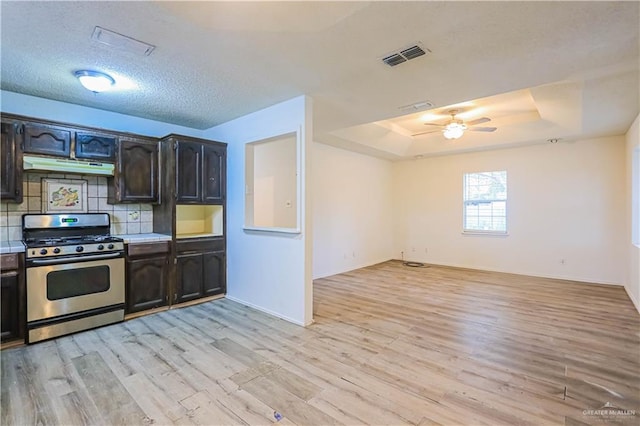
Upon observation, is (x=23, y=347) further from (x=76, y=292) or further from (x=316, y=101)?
(x=316, y=101)

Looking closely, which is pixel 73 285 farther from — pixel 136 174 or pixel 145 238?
pixel 136 174

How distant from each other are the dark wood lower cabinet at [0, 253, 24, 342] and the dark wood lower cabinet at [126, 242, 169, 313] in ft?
3.00

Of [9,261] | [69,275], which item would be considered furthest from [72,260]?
[9,261]

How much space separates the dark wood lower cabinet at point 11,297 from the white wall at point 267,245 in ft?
7.20

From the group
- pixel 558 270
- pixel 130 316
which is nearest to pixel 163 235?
pixel 130 316

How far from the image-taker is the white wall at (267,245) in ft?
11.2

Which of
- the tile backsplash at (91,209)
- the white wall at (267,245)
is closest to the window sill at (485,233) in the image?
the white wall at (267,245)

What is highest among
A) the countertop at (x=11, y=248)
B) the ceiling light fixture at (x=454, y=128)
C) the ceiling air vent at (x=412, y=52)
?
the ceiling light fixture at (x=454, y=128)

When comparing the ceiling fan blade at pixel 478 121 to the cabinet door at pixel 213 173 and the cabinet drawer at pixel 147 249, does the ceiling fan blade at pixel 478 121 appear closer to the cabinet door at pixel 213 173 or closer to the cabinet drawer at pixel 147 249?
the cabinet door at pixel 213 173

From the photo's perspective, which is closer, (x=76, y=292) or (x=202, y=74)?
(x=202, y=74)

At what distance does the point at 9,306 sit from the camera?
111 inches

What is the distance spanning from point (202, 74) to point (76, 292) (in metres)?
2.62

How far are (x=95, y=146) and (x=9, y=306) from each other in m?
1.83

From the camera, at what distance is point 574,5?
188cm
